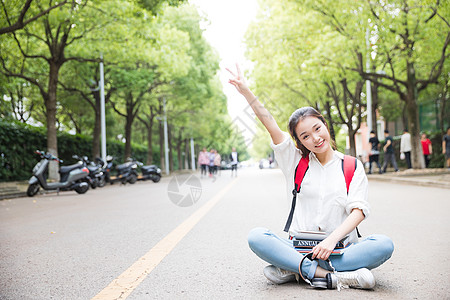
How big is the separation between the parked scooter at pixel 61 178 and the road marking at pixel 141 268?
8.27m

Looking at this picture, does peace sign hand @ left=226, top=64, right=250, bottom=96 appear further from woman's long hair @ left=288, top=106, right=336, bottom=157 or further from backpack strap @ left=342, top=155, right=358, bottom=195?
backpack strap @ left=342, top=155, right=358, bottom=195

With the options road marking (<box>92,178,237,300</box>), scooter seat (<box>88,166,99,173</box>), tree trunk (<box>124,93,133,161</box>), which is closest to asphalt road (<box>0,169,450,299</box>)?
road marking (<box>92,178,237,300</box>)

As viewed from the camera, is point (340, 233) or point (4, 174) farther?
point (4, 174)

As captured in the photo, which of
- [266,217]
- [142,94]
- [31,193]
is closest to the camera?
[266,217]

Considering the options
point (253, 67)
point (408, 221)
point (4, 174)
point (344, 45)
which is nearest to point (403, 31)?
point (344, 45)

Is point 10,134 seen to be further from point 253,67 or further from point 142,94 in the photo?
point 253,67

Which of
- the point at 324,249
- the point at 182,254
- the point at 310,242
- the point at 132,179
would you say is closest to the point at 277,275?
the point at 310,242

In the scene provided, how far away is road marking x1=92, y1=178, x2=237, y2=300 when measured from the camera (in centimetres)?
305

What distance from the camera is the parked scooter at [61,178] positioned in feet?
43.3

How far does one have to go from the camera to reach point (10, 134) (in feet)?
55.6

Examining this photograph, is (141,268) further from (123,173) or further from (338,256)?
(123,173)

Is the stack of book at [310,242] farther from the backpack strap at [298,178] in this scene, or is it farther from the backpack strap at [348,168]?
the backpack strap at [348,168]

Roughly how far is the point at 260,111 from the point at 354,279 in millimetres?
1261

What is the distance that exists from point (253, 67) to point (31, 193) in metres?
17.5
